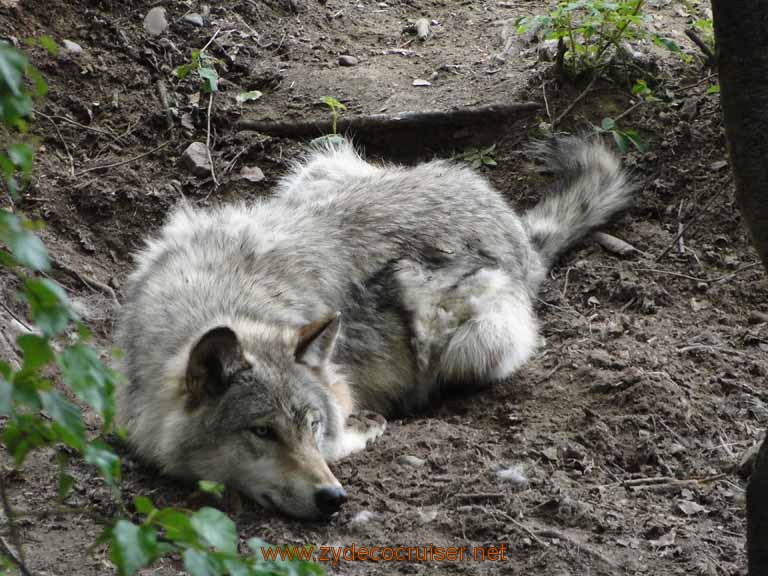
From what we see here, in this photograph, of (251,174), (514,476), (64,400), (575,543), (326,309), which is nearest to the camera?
(64,400)

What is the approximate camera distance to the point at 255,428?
4105 mm

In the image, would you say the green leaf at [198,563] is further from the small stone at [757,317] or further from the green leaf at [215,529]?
the small stone at [757,317]

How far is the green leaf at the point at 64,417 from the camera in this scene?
179 centimetres

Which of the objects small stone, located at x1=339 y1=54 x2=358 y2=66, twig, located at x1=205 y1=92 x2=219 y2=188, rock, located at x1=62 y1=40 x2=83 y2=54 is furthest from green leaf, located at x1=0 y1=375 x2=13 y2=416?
small stone, located at x1=339 y1=54 x2=358 y2=66

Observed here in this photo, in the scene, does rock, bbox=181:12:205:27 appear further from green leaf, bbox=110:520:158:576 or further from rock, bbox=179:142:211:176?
green leaf, bbox=110:520:158:576

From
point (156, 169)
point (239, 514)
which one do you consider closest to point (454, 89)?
point (156, 169)

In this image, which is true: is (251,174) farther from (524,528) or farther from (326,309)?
(524,528)

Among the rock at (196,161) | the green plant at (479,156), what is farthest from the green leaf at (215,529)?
→ the green plant at (479,156)

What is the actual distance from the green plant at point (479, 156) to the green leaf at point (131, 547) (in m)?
5.90

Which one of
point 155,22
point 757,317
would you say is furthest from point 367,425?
point 155,22

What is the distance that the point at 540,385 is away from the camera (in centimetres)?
532

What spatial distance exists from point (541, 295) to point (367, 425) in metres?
1.99

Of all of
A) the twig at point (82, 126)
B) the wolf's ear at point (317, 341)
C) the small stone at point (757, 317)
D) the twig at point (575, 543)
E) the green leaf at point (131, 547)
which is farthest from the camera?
the twig at point (82, 126)

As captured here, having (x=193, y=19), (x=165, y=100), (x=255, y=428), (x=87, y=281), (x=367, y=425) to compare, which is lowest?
(x=367, y=425)
